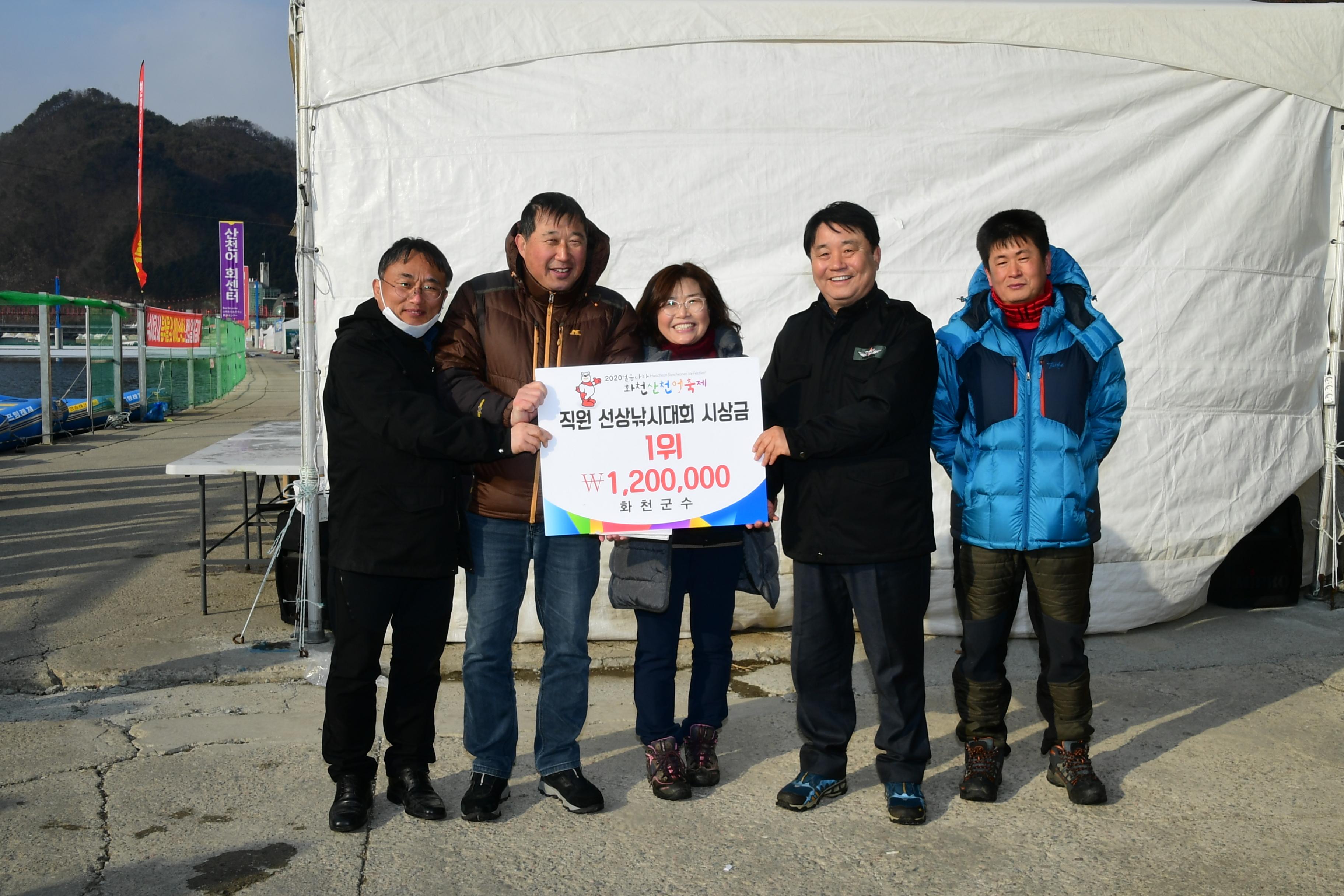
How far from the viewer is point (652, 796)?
Answer: 3.47m

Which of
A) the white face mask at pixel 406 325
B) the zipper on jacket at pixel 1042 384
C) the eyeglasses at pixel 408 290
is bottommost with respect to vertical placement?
the zipper on jacket at pixel 1042 384

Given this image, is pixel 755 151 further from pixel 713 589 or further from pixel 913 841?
pixel 913 841

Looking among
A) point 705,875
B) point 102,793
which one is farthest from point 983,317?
point 102,793

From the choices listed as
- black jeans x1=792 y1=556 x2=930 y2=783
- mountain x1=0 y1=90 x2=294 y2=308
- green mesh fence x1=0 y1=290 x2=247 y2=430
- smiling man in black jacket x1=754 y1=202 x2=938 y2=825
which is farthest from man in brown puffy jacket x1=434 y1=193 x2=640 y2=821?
mountain x1=0 y1=90 x2=294 y2=308

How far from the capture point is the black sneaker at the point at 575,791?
3.29 metres

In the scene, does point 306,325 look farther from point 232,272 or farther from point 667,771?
point 232,272

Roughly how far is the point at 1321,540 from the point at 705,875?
4.51 metres

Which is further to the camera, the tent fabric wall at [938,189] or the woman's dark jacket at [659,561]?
the tent fabric wall at [938,189]

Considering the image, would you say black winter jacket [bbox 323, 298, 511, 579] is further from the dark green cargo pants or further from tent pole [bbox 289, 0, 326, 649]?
tent pole [bbox 289, 0, 326, 649]

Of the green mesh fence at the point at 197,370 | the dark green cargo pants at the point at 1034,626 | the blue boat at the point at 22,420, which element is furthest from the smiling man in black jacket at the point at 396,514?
the green mesh fence at the point at 197,370

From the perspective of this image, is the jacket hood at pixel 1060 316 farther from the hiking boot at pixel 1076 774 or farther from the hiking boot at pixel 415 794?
the hiking boot at pixel 415 794

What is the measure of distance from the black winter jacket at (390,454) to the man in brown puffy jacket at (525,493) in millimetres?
105

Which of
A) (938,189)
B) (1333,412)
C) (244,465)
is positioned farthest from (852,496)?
(1333,412)

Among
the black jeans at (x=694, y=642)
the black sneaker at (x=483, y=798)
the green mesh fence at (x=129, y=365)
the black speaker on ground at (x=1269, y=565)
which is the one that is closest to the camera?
the black sneaker at (x=483, y=798)
